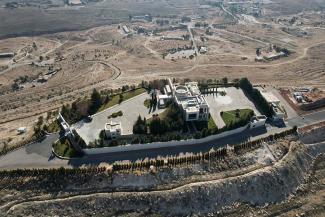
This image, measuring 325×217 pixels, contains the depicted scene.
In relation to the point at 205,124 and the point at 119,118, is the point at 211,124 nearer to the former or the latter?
the point at 205,124

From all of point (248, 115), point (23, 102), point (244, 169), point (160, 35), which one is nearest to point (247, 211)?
point (244, 169)

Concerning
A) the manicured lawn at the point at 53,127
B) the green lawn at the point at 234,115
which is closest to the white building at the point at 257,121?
the green lawn at the point at 234,115

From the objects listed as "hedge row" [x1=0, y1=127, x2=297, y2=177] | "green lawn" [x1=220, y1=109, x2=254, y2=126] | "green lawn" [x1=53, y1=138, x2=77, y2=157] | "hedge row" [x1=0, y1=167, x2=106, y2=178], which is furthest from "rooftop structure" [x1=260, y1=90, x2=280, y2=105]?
"green lawn" [x1=53, y1=138, x2=77, y2=157]

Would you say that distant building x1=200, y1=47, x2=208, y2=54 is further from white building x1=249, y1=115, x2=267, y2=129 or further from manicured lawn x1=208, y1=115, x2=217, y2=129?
manicured lawn x1=208, y1=115, x2=217, y2=129

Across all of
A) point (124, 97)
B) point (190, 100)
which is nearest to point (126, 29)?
point (124, 97)

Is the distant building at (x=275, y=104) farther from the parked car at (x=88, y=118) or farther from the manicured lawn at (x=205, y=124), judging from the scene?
the parked car at (x=88, y=118)

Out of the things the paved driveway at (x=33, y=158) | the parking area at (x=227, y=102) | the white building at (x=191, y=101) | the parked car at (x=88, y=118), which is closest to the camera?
the paved driveway at (x=33, y=158)
